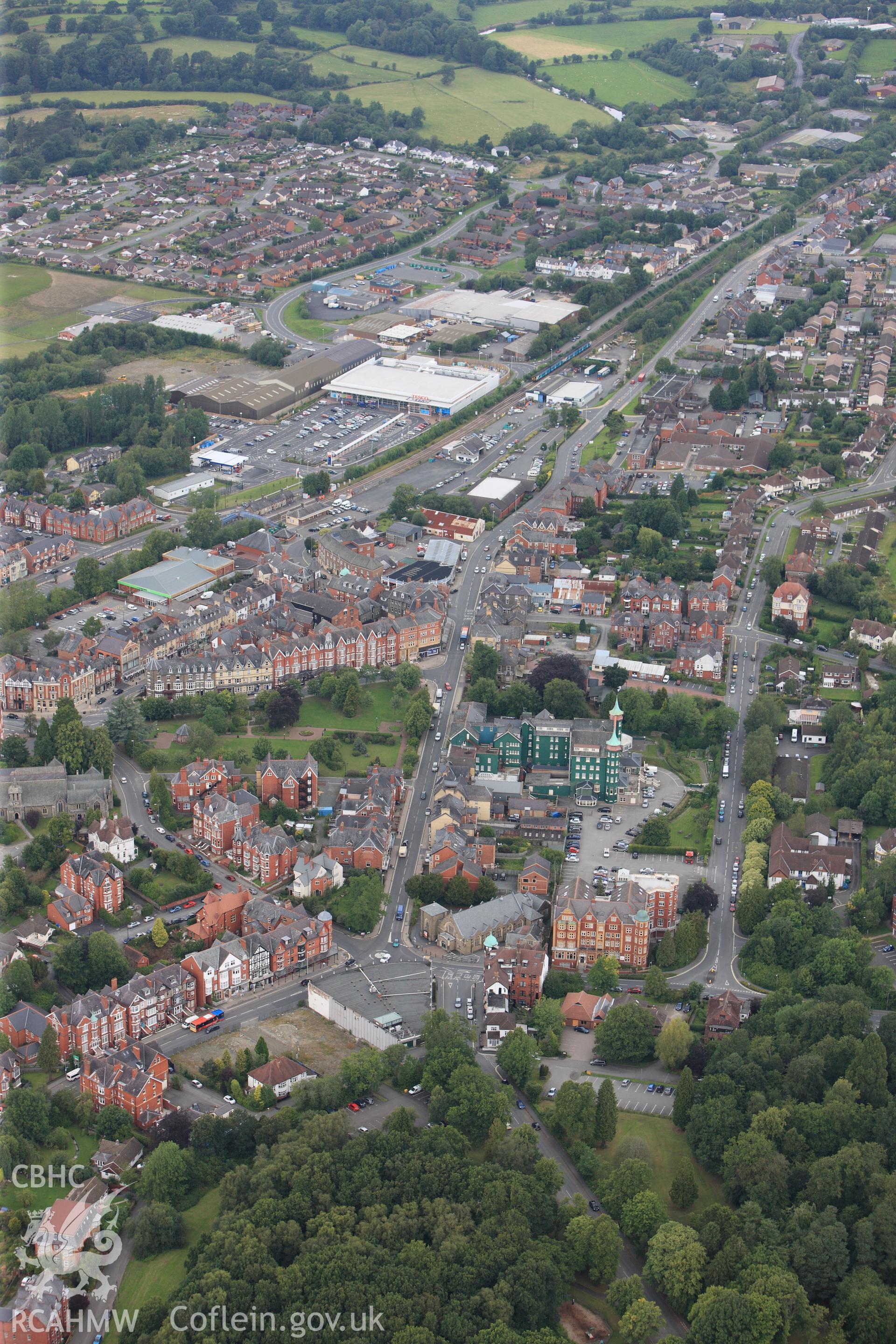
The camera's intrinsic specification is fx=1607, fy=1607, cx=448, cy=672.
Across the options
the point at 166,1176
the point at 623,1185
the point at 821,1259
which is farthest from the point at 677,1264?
the point at 166,1176

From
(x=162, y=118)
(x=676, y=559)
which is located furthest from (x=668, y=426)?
(x=162, y=118)

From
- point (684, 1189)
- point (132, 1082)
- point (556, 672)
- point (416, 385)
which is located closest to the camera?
point (684, 1189)

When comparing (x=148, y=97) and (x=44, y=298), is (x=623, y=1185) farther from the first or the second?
(x=148, y=97)

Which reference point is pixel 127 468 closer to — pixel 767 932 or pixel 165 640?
pixel 165 640

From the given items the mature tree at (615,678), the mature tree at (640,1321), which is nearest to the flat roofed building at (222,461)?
the mature tree at (615,678)

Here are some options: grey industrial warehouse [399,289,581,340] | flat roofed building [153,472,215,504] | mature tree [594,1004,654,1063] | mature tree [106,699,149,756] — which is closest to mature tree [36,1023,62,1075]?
mature tree [594,1004,654,1063]

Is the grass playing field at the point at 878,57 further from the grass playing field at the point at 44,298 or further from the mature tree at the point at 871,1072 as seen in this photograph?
the mature tree at the point at 871,1072
